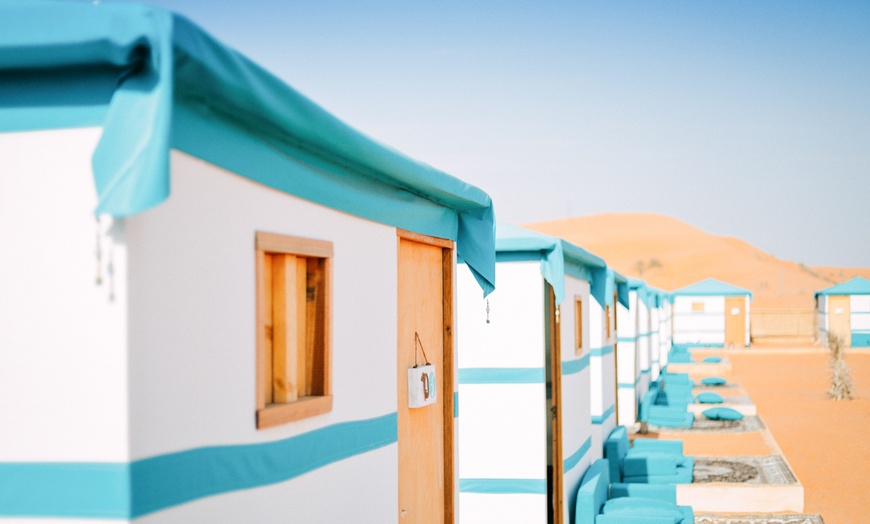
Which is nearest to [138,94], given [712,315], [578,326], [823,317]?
[578,326]

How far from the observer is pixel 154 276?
2697mm

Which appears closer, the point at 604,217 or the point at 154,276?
the point at 154,276

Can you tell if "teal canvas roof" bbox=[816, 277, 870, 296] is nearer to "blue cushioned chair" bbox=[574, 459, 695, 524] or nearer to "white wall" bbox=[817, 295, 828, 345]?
"white wall" bbox=[817, 295, 828, 345]

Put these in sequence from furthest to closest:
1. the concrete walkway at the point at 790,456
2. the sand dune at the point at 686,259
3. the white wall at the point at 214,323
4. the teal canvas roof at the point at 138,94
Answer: the sand dune at the point at 686,259 → the concrete walkway at the point at 790,456 → the white wall at the point at 214,323 → the teal canvas roof at the point at 138,94

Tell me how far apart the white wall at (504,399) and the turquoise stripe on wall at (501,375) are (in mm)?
41

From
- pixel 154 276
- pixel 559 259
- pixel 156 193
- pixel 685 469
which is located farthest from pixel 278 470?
pixel 685 469

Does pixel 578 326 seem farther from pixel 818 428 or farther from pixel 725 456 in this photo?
pixel 818 428

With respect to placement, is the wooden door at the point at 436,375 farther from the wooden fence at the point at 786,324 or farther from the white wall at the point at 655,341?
the wooden fence at the point at 786,324

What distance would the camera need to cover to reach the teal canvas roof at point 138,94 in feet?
8.19

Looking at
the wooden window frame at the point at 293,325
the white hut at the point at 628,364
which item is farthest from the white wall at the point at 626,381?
the wooden window frame at the point at 293,325

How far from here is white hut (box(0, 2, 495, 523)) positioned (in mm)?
2566

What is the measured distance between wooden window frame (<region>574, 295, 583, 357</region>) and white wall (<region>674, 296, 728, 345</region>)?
36075 millimetres

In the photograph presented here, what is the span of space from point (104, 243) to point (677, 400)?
21.6 meters

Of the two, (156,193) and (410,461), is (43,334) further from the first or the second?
(410,461)
